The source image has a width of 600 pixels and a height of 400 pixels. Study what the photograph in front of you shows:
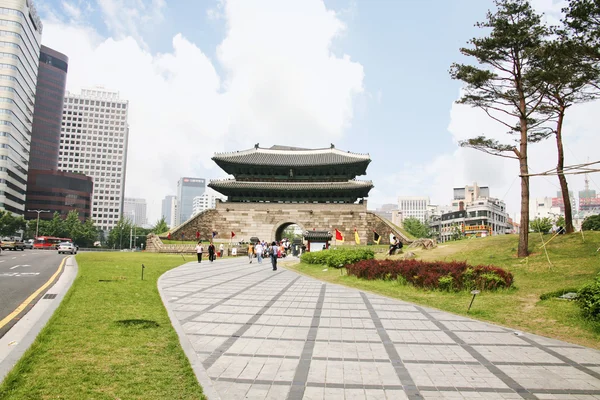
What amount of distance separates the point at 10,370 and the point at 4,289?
8216mm

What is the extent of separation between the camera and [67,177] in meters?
108

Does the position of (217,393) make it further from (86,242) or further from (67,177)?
(67,177)

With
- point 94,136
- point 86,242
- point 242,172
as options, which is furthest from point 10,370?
point 94,136

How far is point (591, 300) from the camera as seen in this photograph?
8.45m

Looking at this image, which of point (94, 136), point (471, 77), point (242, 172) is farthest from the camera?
point (94, 136)

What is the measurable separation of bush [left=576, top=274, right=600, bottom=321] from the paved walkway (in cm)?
170

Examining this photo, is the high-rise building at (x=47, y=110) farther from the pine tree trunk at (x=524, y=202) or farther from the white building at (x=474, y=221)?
the pine tree trunk at (x=524, y=202)

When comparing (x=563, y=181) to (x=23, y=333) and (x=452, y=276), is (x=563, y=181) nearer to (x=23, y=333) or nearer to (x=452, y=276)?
(x=452, y=276)

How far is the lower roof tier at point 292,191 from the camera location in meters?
48.8

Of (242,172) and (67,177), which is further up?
(67,177)

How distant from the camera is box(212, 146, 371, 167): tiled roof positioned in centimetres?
4956

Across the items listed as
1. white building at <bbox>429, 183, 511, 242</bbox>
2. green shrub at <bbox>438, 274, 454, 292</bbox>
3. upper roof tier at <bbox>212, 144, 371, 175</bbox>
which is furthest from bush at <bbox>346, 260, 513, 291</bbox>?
white building at <bbox>429, 183, 511, 242</bbox>

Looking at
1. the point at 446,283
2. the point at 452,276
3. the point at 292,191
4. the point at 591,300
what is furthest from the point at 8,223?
the point at 591,300

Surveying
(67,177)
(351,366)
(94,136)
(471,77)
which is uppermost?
(94,136)
